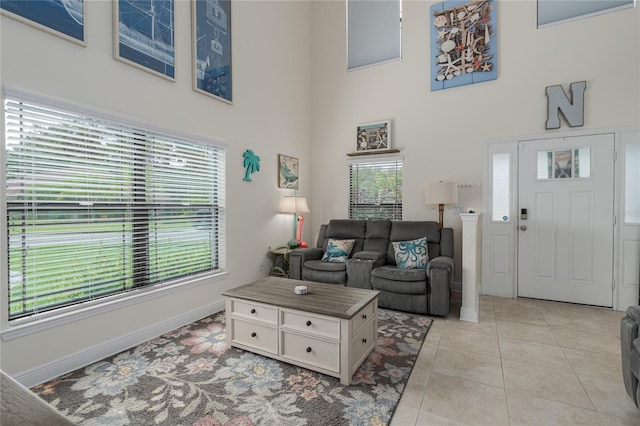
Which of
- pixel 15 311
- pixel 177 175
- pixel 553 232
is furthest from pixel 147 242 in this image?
pixel 553 232

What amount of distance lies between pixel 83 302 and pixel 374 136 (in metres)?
4.01

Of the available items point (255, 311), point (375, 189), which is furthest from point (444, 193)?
point (255, 311)

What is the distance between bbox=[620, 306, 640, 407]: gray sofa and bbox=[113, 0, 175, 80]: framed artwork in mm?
3867

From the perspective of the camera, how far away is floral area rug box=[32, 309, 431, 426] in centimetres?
176

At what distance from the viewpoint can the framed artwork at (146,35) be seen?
2555 mm

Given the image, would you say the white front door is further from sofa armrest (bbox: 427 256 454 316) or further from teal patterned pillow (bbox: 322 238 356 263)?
teal patterned pillow (bbox: 322 238 356 263)

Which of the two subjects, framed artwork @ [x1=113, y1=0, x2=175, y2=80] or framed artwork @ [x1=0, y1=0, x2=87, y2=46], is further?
framed artwork @ [x1=113, y1=0, x2=175, y2=80]

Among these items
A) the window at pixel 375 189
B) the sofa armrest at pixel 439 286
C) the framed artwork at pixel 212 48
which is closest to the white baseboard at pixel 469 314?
the sofa armrest at pixel 439 286

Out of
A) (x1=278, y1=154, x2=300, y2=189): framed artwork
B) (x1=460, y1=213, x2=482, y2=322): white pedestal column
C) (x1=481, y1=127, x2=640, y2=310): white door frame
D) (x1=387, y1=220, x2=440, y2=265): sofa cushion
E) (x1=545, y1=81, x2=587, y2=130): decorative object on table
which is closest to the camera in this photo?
(x1=460, y1=213, x2=482, y2=322): white pedestal column

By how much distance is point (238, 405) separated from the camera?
1862 mm

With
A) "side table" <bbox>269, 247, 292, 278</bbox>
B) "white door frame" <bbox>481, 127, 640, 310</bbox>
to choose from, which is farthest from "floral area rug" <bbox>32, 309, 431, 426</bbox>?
"white door frame" <bbox>481, 127, 640, 310</bbox>

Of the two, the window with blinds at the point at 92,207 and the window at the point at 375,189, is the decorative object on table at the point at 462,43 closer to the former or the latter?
the window at the point at 375,189

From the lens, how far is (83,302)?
2.40 metres

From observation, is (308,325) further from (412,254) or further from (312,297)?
(412,254)
